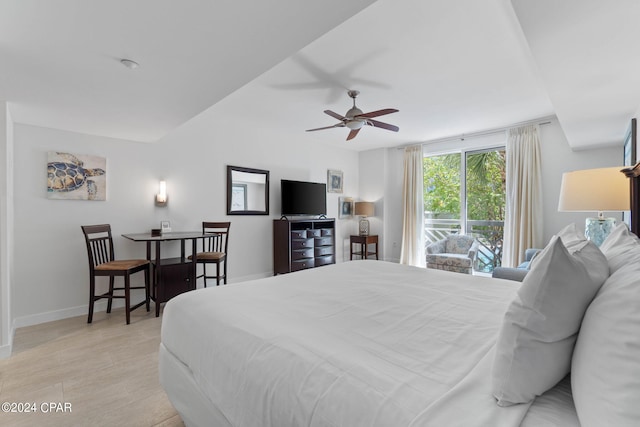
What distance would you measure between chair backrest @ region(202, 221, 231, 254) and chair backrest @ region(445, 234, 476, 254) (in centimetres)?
362

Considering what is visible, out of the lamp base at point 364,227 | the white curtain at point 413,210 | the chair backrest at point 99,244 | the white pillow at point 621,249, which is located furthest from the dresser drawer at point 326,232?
the white pillow at point 621,249

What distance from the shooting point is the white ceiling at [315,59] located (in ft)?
4.82

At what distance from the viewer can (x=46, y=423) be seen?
5.59 ft

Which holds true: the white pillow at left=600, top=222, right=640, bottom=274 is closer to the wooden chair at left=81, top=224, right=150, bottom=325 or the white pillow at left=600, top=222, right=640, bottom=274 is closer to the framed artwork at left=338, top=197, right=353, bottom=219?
the wooden chair at left=81, top=224, right=150, bottom=325

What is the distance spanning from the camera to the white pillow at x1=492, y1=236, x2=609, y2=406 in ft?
2.53

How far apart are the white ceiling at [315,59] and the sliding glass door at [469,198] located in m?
1.35

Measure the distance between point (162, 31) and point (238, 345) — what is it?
1.62 metres

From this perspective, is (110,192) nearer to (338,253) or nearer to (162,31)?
(162,31)

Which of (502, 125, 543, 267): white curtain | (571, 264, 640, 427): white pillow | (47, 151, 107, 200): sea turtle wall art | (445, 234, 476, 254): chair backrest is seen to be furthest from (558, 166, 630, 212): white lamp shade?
(47, 151, 107, 200): sea turtle wall art

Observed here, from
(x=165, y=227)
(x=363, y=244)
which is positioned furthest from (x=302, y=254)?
(x=165, y=227)

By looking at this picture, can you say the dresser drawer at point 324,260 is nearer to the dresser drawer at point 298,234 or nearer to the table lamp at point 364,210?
the dresser drawer at point 298,234

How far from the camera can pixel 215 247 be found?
4.45m

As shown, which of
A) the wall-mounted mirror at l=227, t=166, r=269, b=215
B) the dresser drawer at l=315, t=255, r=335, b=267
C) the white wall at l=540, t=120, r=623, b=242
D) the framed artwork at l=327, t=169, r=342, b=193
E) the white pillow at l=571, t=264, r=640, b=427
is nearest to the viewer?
the white pillow at l=571, t=264, r=640, b=427

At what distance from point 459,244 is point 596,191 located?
A: 2.77 meters
